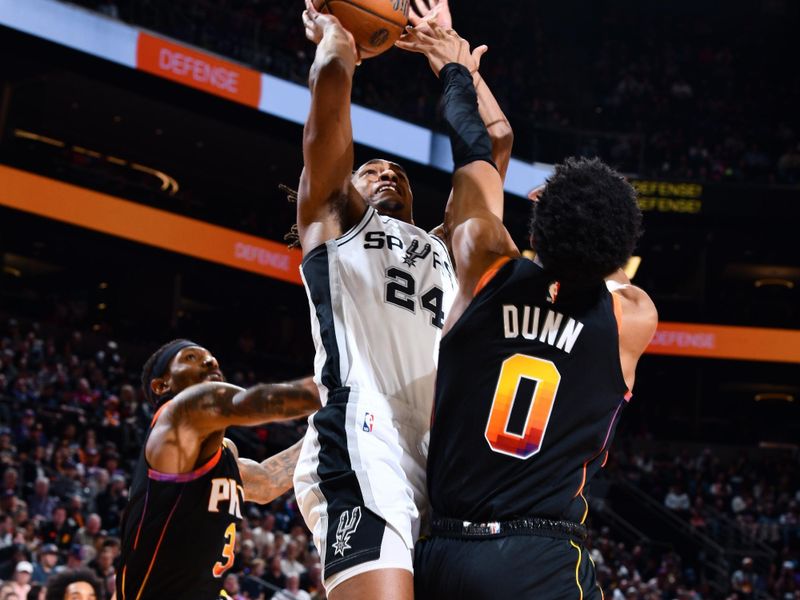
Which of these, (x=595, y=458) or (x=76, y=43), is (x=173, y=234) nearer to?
(x=76, y=43)

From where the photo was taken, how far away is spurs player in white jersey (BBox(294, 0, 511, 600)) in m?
3.23

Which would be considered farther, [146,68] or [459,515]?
[146,68]

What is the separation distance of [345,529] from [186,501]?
Result: 1743mm

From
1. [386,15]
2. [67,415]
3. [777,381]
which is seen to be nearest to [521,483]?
[386,15]

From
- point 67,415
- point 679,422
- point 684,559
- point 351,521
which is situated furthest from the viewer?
point 679,422

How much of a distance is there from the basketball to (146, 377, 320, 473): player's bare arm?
1342mm

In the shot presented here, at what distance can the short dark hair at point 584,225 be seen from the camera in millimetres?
2936

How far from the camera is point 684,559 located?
2262cm

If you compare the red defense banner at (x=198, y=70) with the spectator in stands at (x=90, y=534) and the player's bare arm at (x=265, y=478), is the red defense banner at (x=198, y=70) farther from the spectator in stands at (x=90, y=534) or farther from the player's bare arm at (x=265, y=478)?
the player's bare arm at (x=265, y=478)

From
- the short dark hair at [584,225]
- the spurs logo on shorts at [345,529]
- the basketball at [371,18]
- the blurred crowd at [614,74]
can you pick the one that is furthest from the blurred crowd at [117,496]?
the blurred crowd at [614,74]

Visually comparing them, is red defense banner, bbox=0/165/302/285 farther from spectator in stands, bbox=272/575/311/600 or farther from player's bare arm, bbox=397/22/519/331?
player's bare arm, bbox=397/22/519/331

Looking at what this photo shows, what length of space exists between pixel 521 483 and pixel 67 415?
1383 cm

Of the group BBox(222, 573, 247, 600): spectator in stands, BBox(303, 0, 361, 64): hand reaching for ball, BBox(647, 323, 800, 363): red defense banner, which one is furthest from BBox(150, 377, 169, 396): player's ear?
BBox(647, 323, 800, 363): red defense banner

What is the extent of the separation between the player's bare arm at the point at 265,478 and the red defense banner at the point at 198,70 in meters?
16.6
